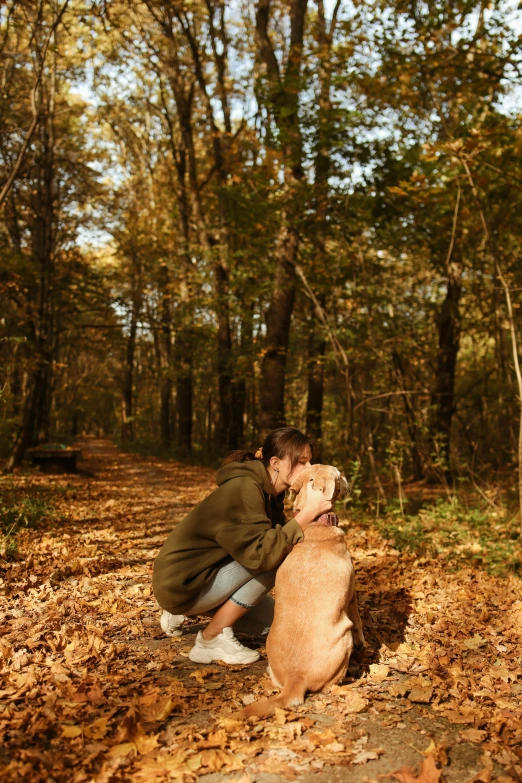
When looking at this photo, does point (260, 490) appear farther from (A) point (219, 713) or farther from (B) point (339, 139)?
(B) point (339, 139)

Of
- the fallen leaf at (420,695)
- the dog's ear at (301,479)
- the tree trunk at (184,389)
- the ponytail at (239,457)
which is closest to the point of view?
the fallen leaf at (420,695)

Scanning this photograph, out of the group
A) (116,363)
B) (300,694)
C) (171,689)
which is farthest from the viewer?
(116,363)

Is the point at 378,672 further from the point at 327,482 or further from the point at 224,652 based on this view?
the point at 327,482

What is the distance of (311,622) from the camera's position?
3016 mm

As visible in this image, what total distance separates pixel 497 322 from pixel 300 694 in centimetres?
682

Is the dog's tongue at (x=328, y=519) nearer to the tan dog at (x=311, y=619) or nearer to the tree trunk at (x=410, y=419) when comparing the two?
the tan dog at (x=311, y=619)

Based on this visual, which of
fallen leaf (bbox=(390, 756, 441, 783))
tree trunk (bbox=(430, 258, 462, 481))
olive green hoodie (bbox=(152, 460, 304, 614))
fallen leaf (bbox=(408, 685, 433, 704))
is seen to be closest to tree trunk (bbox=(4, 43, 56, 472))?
tree trunk (bbox=(430, 258, 462, 481))

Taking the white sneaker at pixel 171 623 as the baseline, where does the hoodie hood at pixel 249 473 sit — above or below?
above

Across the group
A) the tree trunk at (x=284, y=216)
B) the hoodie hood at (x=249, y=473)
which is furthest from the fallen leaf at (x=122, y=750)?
the tree trunk at (x=284, y=216)

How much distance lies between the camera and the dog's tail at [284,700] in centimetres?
288

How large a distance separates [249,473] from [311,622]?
3.02 feet

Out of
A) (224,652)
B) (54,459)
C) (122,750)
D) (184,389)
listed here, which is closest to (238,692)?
(224,652)

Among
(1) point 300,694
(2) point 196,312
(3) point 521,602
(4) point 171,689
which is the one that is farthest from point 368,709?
(2) point 196,312

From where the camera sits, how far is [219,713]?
300cm
